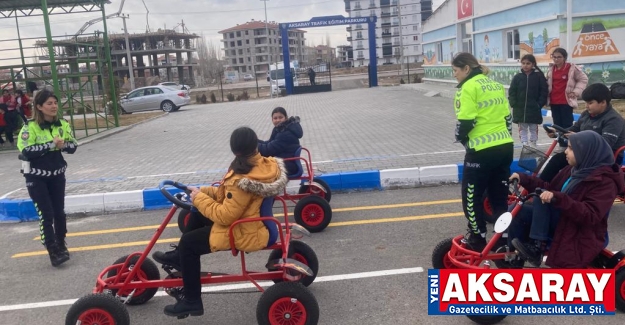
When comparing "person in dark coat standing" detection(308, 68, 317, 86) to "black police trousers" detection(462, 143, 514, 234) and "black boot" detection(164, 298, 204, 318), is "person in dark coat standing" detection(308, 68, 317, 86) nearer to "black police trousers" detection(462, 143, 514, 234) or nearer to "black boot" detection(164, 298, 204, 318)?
"black police trousers" detection(462, 143, 514, 234)

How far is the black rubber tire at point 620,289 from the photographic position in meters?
3.68

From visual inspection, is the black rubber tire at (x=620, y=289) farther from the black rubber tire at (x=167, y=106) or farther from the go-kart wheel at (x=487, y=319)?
the black rubber tire at (x=167, y=106)

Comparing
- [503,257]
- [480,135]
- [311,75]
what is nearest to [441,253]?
[503,257]

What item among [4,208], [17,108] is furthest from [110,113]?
[4,208]

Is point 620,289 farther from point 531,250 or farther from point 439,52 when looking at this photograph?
point 439,52

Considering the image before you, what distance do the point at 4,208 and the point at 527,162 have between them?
270 inches

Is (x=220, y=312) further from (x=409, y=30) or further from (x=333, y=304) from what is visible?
(x=409, y=30)

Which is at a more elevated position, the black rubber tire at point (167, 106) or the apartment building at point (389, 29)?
the apartment building at point (389, 29)

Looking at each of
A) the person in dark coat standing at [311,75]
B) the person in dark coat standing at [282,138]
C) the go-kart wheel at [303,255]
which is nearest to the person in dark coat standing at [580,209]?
the go-kart wheel at [303,255]

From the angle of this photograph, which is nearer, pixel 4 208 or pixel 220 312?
pixel 220 312

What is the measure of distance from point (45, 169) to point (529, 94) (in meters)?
6.87

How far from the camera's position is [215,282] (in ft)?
13.0

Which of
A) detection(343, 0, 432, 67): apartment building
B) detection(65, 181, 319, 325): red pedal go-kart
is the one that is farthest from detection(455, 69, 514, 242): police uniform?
detection(343, 0, 432, 67): apartment building

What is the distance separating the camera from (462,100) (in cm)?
462
